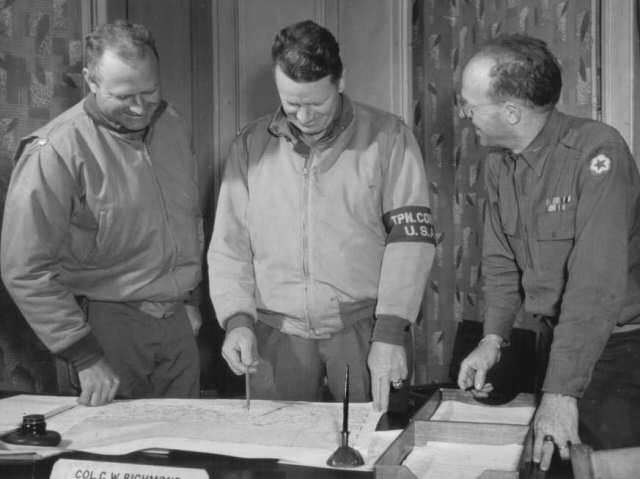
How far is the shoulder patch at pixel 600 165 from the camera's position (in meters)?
1.74

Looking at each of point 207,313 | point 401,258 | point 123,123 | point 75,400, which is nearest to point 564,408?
point 401,258

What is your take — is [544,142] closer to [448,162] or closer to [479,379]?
[479,379]

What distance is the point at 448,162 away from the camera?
3.82 meters

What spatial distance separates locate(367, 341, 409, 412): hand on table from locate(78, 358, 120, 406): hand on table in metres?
0.65

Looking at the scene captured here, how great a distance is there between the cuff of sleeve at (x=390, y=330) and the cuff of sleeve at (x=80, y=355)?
0.73 meters

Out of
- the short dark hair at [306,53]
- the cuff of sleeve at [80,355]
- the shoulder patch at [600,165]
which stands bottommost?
the cuff of sleeve at [80,355]

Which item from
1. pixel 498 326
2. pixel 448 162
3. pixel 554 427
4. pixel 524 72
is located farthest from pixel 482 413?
pixel 448 162

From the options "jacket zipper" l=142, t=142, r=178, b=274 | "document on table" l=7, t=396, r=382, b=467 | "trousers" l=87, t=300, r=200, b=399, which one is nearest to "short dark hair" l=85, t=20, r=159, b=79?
"jacket zipper" l=142, t=142, r=178, b=274

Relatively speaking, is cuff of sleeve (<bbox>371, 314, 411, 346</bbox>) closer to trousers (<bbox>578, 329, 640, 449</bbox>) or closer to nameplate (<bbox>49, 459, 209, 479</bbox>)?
trousers (<bbox>578, 329, 640, 449</bbox>)

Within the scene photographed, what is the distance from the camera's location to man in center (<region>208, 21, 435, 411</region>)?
211 cm

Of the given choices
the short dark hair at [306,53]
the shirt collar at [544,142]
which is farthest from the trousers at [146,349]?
the shirt collar at [544,142]

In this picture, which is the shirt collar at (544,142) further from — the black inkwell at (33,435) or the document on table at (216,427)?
the black inkwell at (33,435)

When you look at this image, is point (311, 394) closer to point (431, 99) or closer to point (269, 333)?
point (269, 333)

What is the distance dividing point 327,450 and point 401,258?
2.36ft
